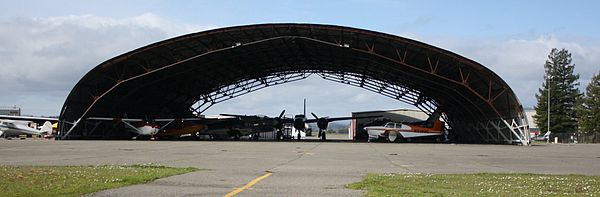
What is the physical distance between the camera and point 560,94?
3752 inches

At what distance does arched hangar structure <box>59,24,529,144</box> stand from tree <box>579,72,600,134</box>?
24.3 m

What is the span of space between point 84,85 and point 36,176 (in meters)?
45.9

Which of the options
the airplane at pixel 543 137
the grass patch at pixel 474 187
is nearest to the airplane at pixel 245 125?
the airplane at pixel 543 137

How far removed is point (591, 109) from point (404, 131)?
135 feet

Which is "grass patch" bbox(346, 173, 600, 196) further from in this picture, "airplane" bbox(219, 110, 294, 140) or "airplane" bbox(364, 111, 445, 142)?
"airplane" bbox(219, 110, 294, 140)

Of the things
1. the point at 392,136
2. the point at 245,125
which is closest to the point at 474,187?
the point at 392,136

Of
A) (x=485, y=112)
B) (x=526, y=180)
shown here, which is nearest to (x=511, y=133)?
(x=485, y=112)

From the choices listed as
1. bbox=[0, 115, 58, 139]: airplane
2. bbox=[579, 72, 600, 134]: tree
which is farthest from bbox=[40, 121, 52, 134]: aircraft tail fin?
bbox=[579, 72, 600, 134]: tree

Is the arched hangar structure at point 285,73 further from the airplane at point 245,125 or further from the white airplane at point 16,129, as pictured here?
the white airplane at point 16,129

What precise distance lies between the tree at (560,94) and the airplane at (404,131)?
37.4m

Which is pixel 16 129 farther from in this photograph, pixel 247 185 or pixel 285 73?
pixel 247 185

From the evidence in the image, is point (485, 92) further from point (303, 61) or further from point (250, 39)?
point (250, 39)

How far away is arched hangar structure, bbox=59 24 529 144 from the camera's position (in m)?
51.1

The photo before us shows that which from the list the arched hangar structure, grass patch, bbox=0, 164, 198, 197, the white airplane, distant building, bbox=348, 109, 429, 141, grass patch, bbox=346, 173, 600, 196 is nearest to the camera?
grass patch, bbox=0, 164, 198, 197
